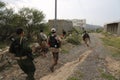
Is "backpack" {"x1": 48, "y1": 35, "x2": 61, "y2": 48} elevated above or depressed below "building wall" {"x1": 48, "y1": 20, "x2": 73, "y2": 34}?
above

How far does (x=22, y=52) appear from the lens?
891 centimetres

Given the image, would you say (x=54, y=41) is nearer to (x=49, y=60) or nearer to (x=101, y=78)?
(x=101, y=78)

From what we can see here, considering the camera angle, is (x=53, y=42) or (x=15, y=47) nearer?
(x=15, y=47)

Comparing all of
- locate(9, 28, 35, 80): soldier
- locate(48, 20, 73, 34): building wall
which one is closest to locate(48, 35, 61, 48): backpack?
locate(9, 28, 35, 80): soldier

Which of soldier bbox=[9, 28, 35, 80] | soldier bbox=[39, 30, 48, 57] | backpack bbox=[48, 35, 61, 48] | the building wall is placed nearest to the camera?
soldier bbox=[9, 28, 35, 80]

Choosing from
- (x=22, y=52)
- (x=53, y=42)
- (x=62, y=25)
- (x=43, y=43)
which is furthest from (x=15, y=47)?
(x=62, y=25)

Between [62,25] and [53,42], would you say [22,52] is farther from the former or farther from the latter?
[62,25]

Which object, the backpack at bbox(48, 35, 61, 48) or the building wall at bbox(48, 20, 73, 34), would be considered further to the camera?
the building wall at bbox(48, 20, 73, 34)

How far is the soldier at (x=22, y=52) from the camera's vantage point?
8781 millimetres

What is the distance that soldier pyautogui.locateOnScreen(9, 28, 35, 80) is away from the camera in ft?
28.8

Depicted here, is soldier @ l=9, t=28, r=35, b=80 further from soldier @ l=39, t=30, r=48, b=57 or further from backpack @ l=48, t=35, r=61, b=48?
soldier @ l=39, t=30, r=48, b=57

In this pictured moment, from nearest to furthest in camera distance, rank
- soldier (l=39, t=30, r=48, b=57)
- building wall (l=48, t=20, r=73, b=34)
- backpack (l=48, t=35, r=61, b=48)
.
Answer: backpack (l=48, t=35, r=61, b=48), soldier (l=39, t=30, r=48, b=57), building wall (l=48, t=20, r=73, b=34)

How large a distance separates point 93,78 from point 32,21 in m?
35.7

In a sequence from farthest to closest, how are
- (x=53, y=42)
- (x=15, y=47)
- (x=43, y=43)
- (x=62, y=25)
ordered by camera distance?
A: (x=62, y=25) → (x=43, y=43) → (x=53, y=42) → (x=15, y=47)
